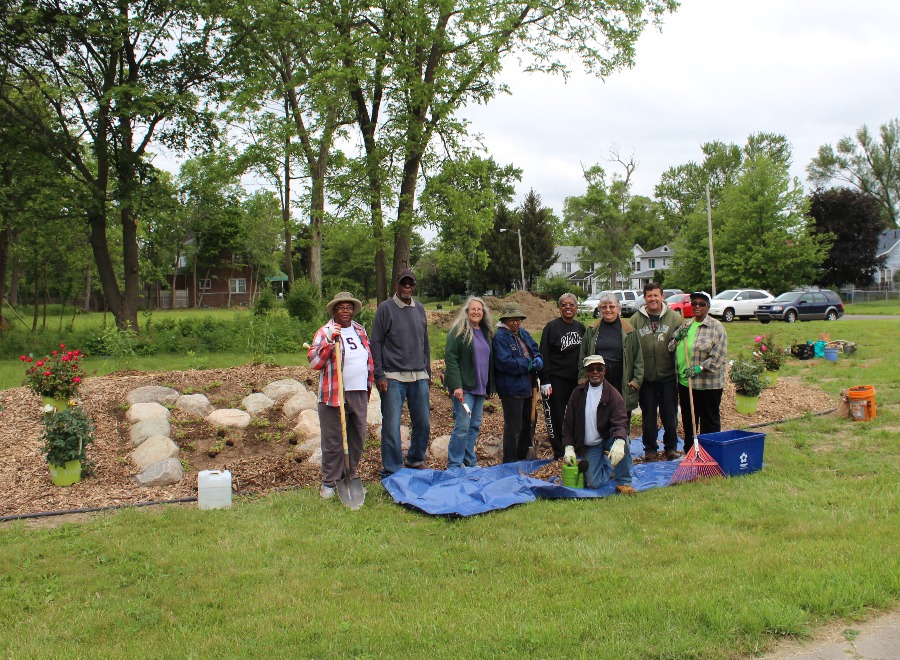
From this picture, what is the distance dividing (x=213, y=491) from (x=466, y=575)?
2.49 m

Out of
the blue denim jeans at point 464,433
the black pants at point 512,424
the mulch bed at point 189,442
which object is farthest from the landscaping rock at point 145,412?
the black pants at point 512,424

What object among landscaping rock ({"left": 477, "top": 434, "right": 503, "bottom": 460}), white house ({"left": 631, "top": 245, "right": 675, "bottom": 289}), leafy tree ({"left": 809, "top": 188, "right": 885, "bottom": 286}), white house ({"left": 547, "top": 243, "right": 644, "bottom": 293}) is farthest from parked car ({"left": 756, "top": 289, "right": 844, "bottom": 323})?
white house ({"left": 631, "top": 245, "right": 675, "bottom": 289})

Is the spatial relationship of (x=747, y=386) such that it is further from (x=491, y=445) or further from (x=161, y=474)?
(x=161, y=474)

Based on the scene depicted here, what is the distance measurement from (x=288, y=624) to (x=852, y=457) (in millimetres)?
5677

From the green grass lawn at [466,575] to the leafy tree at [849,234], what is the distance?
4158 cm

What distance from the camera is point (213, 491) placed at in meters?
5.49

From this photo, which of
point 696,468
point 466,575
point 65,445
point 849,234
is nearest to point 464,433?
point 696,468

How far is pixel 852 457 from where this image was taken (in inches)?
261

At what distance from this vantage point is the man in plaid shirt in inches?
257

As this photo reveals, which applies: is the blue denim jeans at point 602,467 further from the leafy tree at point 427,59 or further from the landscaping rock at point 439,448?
the leafy tree at point 427,59

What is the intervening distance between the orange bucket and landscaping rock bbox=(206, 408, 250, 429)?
717 centimetres

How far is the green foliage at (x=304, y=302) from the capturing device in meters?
16.9

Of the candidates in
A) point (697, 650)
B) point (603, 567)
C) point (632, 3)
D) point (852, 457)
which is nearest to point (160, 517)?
point (603, 567)

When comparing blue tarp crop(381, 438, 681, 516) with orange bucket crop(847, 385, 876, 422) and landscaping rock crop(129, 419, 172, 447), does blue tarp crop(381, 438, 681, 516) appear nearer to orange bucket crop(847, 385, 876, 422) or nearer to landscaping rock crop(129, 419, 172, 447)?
landscaping rock crop(129, 419, 172, 447)
